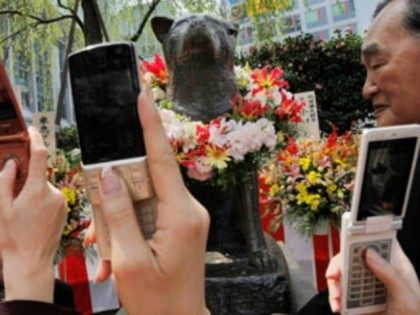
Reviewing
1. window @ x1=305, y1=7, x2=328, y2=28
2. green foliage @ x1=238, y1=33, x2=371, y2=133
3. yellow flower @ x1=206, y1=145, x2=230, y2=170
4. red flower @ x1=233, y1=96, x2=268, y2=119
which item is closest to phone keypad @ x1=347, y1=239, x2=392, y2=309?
yellow flower @ x1=206, y1=145, x2=230, y2=170

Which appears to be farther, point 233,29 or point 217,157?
point 233,29

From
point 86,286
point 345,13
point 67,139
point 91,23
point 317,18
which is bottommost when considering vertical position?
point 86,286

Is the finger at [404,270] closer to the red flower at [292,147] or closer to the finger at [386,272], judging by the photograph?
the finger at [386,272]

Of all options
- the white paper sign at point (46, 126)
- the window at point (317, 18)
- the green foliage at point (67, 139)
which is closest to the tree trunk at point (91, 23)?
the green foliage at point (67, 139)

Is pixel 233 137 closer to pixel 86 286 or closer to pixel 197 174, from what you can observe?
pixel 197 174

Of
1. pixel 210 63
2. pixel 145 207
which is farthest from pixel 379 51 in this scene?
pixel 210 63

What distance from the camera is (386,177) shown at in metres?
0.88

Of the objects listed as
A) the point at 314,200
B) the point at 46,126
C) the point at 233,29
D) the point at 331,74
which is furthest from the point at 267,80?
the point at 331,74

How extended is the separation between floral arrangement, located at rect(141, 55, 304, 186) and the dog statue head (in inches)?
4.8

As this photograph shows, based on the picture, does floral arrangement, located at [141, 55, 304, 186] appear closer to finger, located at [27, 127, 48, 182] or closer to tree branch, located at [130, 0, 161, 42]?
finger, located at [27, 127, 48, 182]

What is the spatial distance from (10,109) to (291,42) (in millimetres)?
8656

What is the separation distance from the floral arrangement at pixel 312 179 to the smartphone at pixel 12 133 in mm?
2053

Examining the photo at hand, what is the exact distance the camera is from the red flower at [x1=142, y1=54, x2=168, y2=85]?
2.74 m

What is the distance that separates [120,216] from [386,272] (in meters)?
0.46
